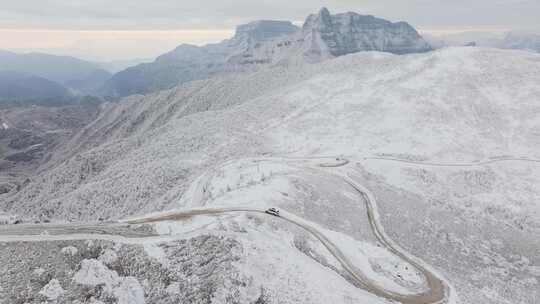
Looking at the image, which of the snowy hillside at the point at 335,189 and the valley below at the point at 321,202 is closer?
the valley below at the point at 321,202

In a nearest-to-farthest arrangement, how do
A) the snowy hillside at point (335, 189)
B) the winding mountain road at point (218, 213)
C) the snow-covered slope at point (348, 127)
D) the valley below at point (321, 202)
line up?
the valley below at point (321, 202), the snowy hillside at point (335, 189), the winding mountain road at point (218, 213), the snow-covered slope at point (348, 127)

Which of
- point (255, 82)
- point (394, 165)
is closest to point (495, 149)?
point (394, 165)

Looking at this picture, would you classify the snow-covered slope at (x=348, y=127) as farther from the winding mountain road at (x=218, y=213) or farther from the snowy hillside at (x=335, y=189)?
the winding mountain road at (x=218, y=213)

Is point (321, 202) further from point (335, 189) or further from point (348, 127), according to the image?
point (348, 127)

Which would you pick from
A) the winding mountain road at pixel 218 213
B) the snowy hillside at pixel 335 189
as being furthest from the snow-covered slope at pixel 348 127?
the winding mountain road at pixel 218 213

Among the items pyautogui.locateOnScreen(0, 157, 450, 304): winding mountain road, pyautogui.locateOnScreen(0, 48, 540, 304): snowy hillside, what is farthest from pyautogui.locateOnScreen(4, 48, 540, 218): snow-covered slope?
pyautogui.locateOnScreen(0, 157, 450, 304): winding mountain road

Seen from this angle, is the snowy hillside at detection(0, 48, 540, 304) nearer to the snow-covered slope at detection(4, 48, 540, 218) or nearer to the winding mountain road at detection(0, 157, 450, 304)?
the snow-covered slope at detection(4, 48, 540, 218)

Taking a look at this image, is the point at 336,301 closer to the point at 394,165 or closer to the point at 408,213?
the point at 408,213

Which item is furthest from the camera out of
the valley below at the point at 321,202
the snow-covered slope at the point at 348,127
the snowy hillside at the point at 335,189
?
the snow-covered slope at the point at 348,127
